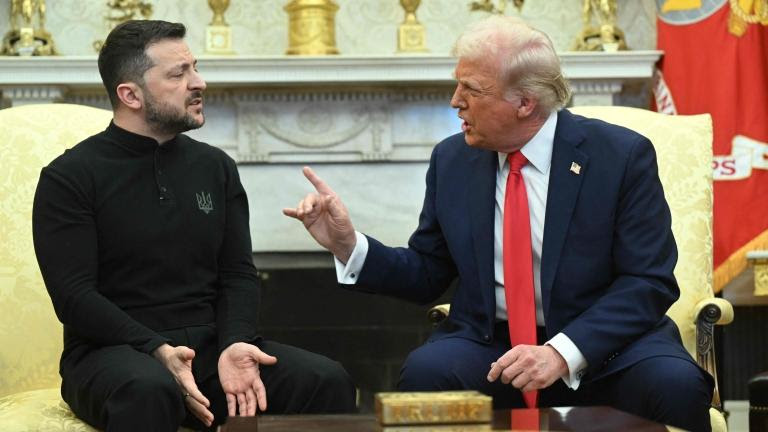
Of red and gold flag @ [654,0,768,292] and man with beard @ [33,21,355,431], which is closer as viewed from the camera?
man with beard @ [33,21,355,431]

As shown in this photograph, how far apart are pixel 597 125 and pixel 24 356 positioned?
5.21ft

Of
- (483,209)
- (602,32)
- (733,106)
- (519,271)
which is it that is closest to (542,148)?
(483,209)

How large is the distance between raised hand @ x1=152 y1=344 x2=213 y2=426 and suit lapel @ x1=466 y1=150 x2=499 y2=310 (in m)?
0.70

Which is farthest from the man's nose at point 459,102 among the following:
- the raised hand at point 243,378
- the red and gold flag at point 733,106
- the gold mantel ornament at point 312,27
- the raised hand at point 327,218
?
the gold mantel ornament at point 312,27

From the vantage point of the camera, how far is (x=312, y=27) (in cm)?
503

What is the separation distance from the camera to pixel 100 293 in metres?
2.84

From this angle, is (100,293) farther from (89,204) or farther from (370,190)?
(370,190)

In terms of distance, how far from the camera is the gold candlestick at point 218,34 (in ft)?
16.6

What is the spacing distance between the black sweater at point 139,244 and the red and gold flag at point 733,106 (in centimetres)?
224

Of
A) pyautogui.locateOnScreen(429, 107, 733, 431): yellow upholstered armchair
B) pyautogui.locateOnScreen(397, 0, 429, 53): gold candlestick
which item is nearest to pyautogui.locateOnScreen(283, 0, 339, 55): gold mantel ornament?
pyautogui.locateOnScreen(397, 0, 429, 53): gold candlestick

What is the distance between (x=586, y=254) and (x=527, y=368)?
15.0 inches

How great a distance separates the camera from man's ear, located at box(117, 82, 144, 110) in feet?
9.67

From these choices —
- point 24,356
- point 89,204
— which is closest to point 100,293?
point 89,204

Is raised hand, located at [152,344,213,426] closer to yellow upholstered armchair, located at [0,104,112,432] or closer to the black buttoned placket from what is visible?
the black buttoned placket
